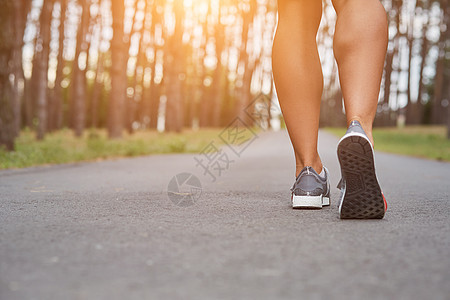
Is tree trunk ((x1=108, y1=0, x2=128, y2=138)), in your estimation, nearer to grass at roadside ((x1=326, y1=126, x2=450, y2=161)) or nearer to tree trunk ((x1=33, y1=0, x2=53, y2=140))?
tree trunk ((x1=33, y1=0, x2=53, y2=140))

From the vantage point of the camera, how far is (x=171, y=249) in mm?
1702

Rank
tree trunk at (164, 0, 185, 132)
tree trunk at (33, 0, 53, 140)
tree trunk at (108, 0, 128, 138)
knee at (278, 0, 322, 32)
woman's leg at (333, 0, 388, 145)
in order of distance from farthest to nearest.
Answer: tree trunk at (164, 0, 185, 132) < tree trunk at (108, 0, 128, 138) < tree trunk at (33, 0, 53, 140) < knee at (278, 0, 322, 32) < woman's leg at (333, 0, 388, 145)

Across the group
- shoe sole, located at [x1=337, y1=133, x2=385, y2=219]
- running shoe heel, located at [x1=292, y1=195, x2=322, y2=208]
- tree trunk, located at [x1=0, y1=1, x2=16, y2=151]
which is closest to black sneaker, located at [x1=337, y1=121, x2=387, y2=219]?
shoe sole, located at [x1=337, y1=133, x2=385, y2=219]

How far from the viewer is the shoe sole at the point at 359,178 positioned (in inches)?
84.8

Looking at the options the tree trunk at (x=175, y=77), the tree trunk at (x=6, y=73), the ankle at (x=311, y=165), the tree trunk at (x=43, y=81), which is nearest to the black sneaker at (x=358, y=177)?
the ankle at (x=311, y=165)

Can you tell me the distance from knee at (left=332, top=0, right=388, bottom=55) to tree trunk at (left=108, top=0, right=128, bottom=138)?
→ 12.8m

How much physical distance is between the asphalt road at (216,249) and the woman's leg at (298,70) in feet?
1.41

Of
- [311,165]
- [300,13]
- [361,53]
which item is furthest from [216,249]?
[300,13]

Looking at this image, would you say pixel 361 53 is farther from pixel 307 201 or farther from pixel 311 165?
pixel 307 201

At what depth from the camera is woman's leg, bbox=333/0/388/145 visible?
95.2 inches

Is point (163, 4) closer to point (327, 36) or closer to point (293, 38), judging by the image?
point (327, 36)

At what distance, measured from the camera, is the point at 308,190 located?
8.51ft

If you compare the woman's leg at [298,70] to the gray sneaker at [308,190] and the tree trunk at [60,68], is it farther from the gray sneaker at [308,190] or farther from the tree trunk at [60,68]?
the tree trunk at [60,68]
